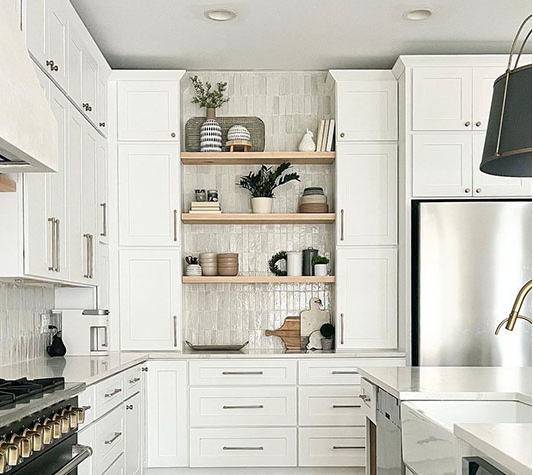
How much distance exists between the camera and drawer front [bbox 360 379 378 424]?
3.54 meters

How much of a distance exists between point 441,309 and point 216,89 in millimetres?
2182

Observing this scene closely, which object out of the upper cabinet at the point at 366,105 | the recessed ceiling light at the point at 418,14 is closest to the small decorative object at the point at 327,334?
the upper cabinet at the point at 366,105

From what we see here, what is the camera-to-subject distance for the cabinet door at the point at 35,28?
10.6ft

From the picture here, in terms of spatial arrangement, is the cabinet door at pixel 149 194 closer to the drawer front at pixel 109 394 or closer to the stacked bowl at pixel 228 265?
the stacked bowl at pixel 228 265

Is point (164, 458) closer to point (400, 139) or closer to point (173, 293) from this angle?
point (173, 293)

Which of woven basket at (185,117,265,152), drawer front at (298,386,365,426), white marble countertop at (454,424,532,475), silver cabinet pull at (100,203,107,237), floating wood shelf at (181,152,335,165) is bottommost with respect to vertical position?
drawer front at (298,386,365,426)

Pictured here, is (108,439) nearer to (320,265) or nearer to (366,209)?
(320,265)

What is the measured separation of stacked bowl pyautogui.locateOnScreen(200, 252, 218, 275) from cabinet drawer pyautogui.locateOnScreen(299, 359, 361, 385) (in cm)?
89

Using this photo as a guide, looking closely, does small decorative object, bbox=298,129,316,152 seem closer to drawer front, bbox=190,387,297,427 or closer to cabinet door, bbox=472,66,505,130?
cabinet door, bbox=472,66,505,130

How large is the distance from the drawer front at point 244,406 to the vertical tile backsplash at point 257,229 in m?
0.59

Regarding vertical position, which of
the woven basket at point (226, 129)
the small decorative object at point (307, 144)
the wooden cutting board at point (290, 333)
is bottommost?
the wooden cutting board at point (290, 333)

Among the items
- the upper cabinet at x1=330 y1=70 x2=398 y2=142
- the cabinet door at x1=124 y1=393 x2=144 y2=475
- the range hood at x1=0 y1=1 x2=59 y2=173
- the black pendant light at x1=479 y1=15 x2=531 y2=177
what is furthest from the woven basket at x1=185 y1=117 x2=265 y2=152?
the black pendant light at x1=479 y1=15 x2=531 y2=177

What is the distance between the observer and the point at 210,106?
548cm

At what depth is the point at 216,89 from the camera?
562cm
